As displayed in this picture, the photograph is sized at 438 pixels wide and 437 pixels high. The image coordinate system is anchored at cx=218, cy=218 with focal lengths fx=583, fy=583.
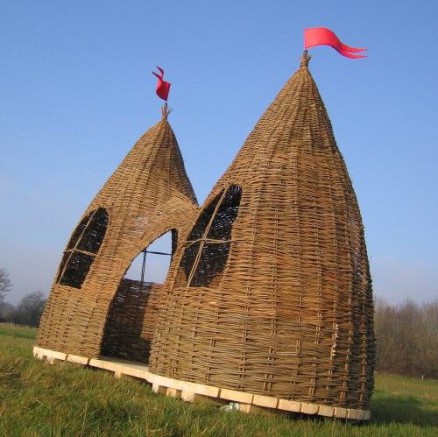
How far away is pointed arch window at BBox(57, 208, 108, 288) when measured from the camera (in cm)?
1188

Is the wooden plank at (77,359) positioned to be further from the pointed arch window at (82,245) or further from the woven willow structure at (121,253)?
the pointed arch window at (82,245)

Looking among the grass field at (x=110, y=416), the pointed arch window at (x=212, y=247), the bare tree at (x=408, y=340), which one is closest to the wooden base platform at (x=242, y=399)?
the grass field at (x=110, y=416)

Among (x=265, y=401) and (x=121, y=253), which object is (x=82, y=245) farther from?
(x=265, y=401)

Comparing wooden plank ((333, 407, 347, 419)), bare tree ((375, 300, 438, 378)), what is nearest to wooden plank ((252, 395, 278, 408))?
wooden plank ((333, 407, 347, 419))

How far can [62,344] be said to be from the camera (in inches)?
403

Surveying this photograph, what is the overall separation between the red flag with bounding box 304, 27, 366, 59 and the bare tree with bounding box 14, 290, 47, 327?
48.0 metres

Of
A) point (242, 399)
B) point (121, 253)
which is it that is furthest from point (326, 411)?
point (121, 253)

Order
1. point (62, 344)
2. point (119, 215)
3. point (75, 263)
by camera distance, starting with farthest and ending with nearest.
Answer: point (75, 263) < point (119, 215) < point (62, 344)

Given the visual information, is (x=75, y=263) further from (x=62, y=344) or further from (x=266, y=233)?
(x=266, y=233)

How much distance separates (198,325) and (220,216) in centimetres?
365

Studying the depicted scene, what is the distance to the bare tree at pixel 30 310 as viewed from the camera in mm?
55781

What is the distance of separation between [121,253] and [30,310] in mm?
53231

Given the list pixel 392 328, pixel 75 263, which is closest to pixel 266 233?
pixel 75 263

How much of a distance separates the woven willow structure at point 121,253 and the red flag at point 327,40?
131 inches
